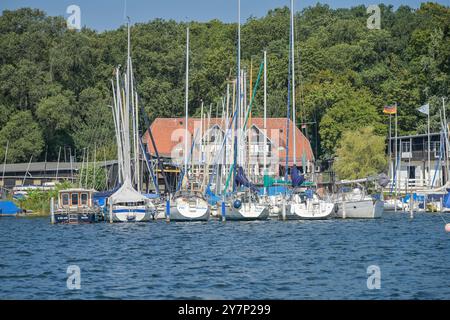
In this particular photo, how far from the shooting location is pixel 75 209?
73750 millimetres

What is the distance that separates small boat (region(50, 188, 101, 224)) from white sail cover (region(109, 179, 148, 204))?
8.41 feet

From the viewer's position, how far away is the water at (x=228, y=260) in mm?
36500

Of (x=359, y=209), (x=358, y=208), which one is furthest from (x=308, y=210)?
(x=359, y=209)

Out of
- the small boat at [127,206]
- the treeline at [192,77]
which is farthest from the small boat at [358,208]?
the treeline at [192,77]

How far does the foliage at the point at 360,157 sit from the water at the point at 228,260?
34.5 metres

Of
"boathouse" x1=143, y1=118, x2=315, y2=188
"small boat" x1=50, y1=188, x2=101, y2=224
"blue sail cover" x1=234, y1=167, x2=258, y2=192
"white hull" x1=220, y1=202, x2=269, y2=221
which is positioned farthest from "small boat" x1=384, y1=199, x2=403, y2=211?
"small boat" x1=50, y1=188, x2=101, y2=224

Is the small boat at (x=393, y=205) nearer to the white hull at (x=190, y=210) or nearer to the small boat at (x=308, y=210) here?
the small boat at (x=308, y=210)

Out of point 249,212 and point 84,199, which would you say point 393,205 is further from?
point 84,199

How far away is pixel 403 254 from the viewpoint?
49.4 m

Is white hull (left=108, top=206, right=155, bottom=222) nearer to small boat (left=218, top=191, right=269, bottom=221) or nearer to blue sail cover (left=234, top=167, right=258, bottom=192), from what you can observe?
small boat (left=218, top=191, right=269, bottom=221)

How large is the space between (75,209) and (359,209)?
19655 millimetres

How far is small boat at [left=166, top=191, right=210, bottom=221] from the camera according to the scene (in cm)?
7231
